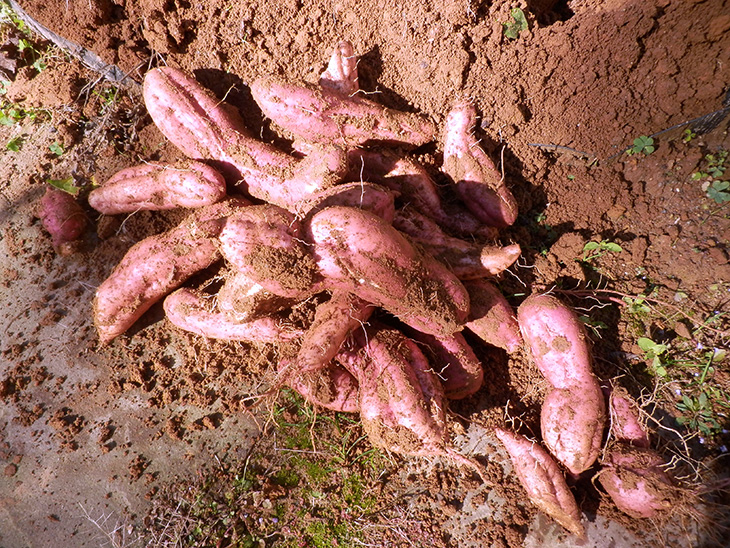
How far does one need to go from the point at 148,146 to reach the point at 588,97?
3.18 metres

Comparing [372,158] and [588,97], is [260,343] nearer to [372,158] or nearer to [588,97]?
[372,158]

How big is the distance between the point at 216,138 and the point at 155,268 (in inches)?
37.2

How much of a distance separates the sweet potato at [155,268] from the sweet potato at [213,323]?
0.39ft

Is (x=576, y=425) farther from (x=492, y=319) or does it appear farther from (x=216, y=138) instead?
(x=216, y=138)

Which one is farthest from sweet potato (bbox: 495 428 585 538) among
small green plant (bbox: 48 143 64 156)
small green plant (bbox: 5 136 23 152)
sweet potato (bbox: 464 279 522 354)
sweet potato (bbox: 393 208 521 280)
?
small green plant (bbox: 5 136 23 152)

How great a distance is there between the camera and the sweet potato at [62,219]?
290cm

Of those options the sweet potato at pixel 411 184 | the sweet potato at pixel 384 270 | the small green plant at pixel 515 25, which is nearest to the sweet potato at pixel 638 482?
the sweet potato at pixel 384 270

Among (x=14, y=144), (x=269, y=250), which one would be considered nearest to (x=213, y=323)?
(x=269, y=250)

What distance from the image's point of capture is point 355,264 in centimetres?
206

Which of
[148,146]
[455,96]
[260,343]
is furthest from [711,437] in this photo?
[148,146]

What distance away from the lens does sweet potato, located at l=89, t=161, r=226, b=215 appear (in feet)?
8.49

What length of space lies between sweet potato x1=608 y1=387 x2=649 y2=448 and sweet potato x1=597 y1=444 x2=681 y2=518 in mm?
54

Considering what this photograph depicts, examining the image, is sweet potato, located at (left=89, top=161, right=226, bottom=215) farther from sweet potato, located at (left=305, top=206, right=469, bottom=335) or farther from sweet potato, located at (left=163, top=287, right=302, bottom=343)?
sweet potato, located at (left=305, top=206, right=469, bottom=335)

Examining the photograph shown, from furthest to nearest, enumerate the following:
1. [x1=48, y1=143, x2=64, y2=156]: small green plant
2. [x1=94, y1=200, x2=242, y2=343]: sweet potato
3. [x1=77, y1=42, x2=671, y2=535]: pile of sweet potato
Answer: [x1=48, y1=143, x2=64, y2=156]: small green plant
[x1=94, y1=200, x2=242, y2=343]: sweet potato
[x1=77, y1=42, x2=671, y2=535]: pile of sweet potato
